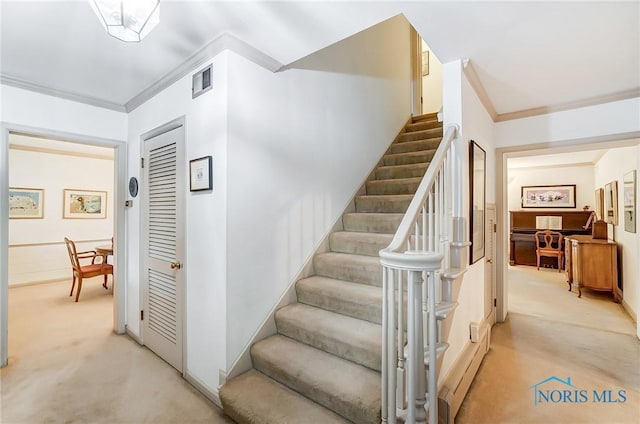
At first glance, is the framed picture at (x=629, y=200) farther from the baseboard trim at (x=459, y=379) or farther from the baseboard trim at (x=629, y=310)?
the baseboard trim at (x=459, y=379)

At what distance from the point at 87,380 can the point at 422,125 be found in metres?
4.69

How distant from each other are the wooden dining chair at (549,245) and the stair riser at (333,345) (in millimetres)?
6653

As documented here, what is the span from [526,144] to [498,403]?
2.54 metres

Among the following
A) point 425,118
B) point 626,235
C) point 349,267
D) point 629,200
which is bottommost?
point 349,267

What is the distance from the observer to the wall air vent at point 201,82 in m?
2.04

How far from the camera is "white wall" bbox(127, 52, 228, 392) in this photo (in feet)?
6.36

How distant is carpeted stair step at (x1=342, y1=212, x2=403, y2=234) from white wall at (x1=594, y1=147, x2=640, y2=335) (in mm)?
2678

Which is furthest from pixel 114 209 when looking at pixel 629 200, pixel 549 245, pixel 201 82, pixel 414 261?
pixel 549 245

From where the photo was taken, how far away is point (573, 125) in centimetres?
289

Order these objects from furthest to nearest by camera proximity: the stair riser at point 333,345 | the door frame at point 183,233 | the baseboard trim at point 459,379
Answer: the door frame at point 183,233, the stair riser at point 333,345, the baseboard trim at point 459,379

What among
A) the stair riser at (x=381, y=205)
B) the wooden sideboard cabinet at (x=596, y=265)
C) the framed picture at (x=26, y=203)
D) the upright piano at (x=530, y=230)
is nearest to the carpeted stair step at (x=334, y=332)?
the stair riser at (x=381, y=205)

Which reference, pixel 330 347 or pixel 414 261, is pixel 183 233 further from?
pixel 414 261

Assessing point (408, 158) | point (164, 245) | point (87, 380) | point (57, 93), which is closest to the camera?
point (87, 380)

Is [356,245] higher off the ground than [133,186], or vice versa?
[133,186]
